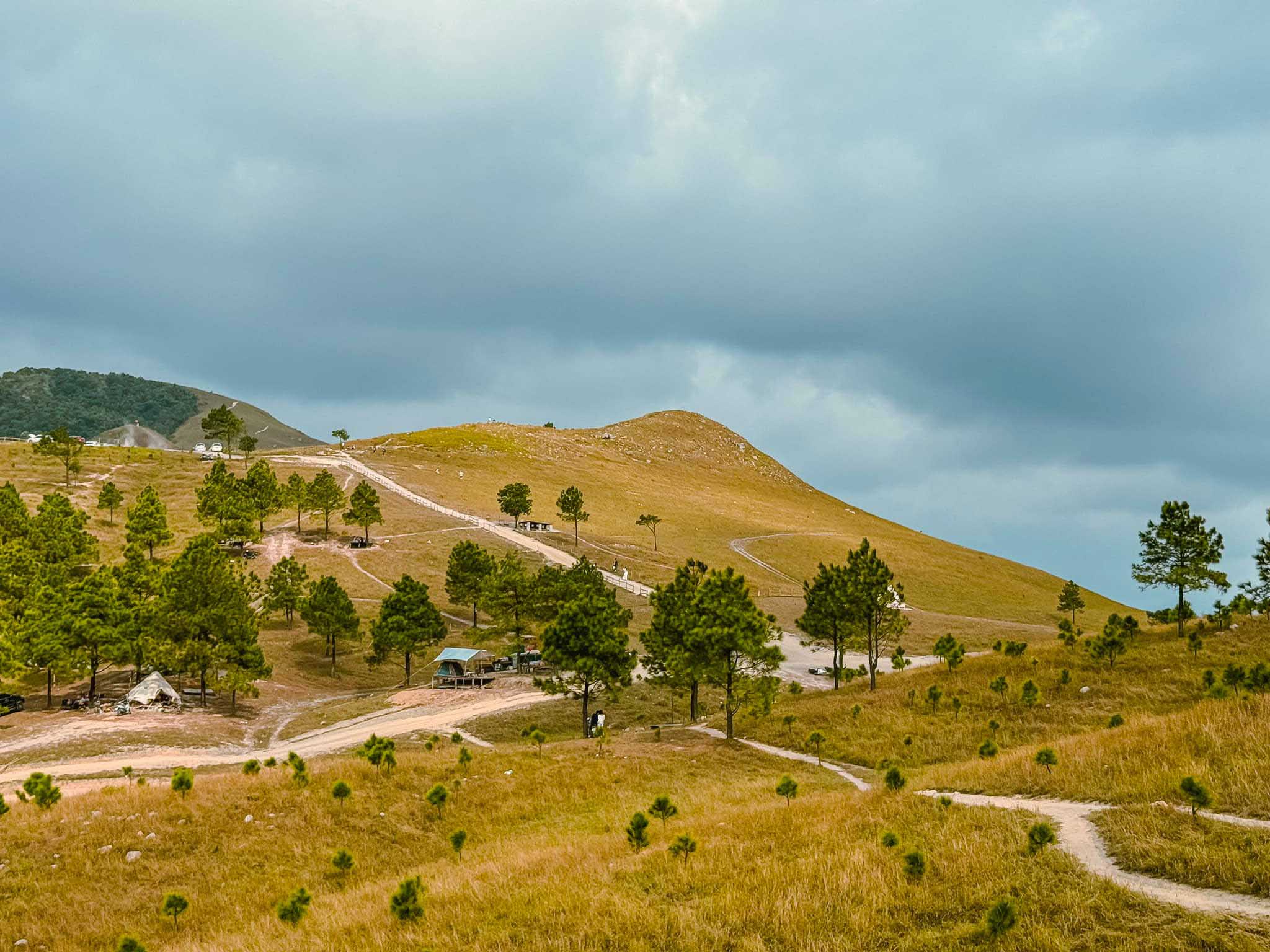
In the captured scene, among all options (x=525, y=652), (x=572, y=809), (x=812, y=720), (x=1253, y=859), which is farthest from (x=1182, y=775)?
(x=525, y=652)

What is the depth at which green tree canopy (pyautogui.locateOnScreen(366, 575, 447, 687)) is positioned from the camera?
62094 millimetres

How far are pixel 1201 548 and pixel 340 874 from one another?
52.0 meters

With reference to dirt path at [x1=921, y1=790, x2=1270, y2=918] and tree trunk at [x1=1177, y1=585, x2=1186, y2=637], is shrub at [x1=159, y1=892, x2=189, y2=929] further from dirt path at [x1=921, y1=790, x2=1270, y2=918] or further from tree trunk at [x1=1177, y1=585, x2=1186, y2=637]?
tree trunk at [x1=1177, y1=585, x2=1186, y2=637]

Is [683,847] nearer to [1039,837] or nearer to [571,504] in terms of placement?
[1039,837]

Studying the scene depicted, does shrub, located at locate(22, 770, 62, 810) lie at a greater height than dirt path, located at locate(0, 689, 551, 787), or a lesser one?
greater

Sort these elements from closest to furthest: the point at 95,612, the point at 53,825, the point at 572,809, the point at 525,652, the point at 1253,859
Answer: the point at 1253,859, the point at 53,825, the point at 572,809, the point at 95,612, the point at 525,652

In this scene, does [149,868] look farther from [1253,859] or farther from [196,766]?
[1253,859]

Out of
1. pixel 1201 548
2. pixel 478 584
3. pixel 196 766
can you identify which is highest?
pixel 1201 548

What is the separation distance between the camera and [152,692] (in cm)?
5112

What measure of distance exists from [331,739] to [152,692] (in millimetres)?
17892

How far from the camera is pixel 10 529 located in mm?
79625

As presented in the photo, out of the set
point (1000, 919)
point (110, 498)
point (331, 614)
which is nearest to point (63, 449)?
point (110, 498)

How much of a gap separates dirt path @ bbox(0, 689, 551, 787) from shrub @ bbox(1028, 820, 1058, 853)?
1507 inches

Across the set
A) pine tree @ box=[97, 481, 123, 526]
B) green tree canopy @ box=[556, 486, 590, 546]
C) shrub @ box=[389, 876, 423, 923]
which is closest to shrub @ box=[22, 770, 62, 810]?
shrub @ box=[389, 876, 423, 923]
